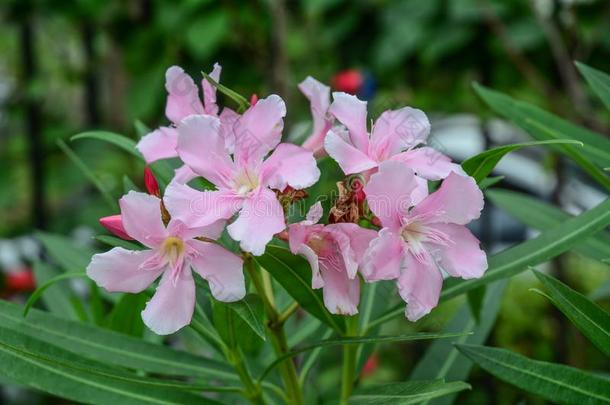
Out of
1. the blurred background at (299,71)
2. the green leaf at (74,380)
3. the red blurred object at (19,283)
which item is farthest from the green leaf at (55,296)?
the red blurred object at (19,283)

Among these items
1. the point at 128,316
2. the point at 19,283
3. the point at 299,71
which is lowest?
the point at 19,283

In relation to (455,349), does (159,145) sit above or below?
above

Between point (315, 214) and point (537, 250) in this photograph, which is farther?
point (537, 250)

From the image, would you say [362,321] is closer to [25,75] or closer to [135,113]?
[135,113]

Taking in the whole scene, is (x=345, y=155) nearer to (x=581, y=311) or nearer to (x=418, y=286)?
(x=418, y=286)

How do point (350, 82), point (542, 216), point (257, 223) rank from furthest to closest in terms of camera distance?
1. point (350, 82)
2. point (542, 216)
3. point (257, 223)

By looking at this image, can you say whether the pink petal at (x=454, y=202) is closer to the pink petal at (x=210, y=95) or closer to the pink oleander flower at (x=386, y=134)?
the pink oleander flower at (x=386, y=134)

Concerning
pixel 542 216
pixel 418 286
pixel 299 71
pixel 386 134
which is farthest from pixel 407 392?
pixel 299 71

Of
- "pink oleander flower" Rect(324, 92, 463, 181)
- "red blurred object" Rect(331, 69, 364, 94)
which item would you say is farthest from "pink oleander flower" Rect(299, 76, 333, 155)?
"red blurred object" Rect(331, 69, 364, 94)

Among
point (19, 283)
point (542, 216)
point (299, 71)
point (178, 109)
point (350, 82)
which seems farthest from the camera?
point (299, 71)
